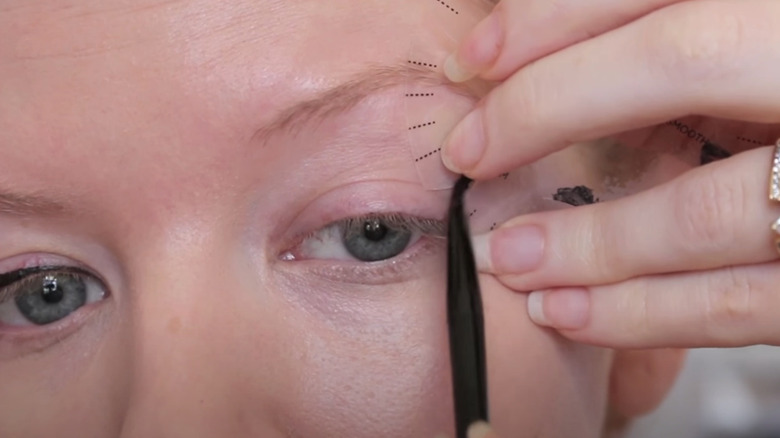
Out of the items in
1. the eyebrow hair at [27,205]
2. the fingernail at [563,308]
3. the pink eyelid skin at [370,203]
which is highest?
the eyebrow hair at [27,205]

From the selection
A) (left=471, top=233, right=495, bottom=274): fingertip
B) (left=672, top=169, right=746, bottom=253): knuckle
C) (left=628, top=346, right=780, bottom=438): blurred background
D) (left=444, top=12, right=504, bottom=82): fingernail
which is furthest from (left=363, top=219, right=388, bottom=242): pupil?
(left=628, top=346, right=780, bottom=438): blurred background

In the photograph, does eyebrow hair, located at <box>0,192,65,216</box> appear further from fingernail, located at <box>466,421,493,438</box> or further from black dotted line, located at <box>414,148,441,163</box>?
fingernail, located at <box>466,421,493,438</box>

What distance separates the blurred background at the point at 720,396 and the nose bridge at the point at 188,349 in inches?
51.0

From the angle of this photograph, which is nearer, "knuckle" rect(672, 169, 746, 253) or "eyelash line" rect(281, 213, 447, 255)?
"knuckle" rect(672, 169, 746, 253)

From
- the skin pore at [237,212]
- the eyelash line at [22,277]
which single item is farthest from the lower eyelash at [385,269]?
the eyelash line at [22,277]

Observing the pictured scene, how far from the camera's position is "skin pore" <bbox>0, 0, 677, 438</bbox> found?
2.88 feet

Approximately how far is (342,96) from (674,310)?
0.45m

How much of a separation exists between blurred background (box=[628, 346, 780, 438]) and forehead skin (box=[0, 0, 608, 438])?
3.77 feet

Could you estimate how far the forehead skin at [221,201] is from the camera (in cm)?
88

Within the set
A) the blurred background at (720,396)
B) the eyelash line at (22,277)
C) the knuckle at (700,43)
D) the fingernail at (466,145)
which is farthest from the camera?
the blurred background at (720,396)

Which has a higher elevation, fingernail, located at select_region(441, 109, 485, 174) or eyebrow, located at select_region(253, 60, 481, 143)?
eyebrow, located at select_region(253, 60, 481, 143)

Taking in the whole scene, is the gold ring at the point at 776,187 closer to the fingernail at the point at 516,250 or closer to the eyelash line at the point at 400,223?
Result: the fingernail at the point at 516,250

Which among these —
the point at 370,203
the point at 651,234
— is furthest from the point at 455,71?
the point at 651,234

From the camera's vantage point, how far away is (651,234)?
866 mm
